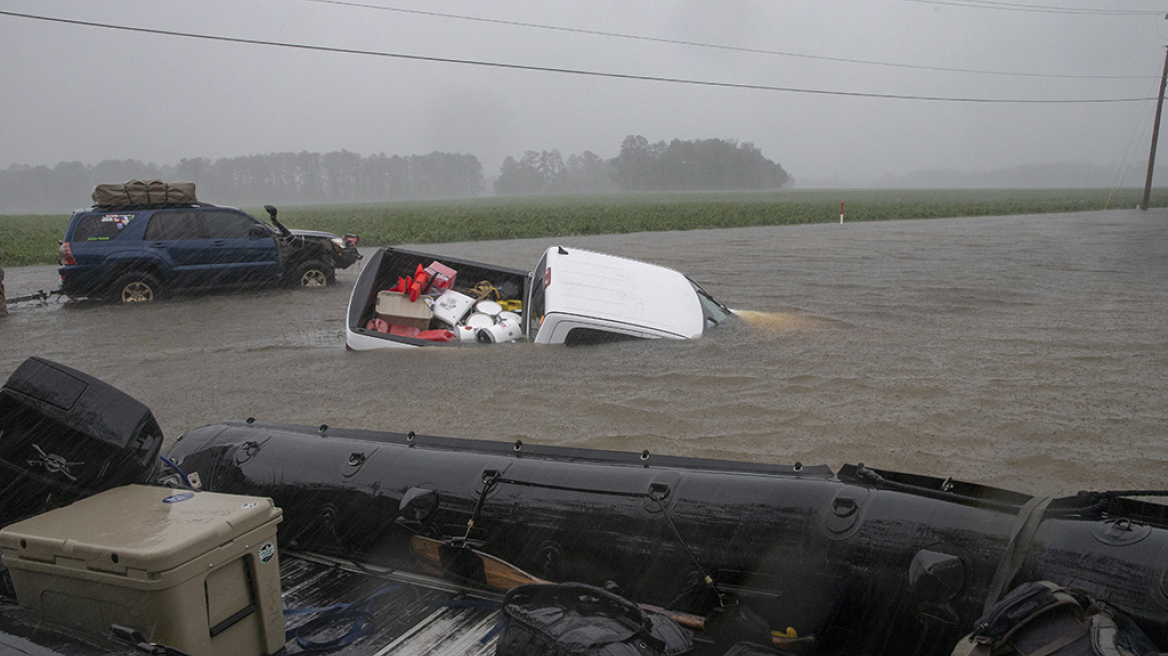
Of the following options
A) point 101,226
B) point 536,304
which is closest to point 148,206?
point 101,226

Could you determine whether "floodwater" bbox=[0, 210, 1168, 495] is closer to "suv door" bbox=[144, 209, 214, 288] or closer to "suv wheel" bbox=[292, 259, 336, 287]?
"suv door" bbox=[144, 209, 214, 288]

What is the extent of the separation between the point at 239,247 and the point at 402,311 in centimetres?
701

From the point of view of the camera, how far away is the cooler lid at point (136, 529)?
2.32 metres

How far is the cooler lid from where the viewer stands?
7.62ft

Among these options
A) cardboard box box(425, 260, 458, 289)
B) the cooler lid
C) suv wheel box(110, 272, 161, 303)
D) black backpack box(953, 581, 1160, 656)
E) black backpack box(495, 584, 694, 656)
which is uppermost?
cardboard box box(425, 260, 458, 289)

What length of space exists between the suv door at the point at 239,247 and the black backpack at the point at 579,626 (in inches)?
525

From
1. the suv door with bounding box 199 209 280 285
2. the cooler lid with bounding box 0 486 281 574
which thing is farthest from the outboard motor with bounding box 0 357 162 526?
the suv door with bounding box 199 209 280 285

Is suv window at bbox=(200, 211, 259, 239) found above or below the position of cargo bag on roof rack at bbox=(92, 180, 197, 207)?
below

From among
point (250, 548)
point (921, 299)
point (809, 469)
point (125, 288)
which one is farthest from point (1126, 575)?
point (125, 288)

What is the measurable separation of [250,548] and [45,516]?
0.73 metres

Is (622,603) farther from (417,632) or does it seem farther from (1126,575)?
(1126,575)

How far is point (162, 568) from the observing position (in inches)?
90.0

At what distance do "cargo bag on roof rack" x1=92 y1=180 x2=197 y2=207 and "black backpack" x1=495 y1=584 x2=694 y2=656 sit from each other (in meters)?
13.7

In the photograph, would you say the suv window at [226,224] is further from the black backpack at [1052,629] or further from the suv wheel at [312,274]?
the black backpack at [1052,629]
